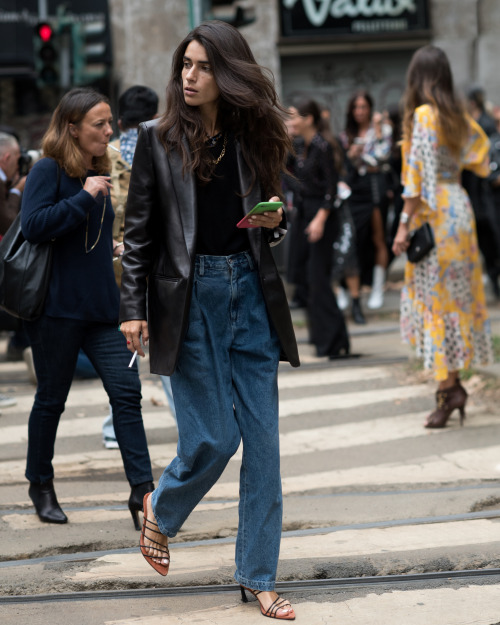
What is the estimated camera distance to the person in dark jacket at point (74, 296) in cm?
480

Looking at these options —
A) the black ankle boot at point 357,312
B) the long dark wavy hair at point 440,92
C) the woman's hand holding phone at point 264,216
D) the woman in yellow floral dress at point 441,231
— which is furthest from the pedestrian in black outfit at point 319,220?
the woman's hand holding phone at point 264,216

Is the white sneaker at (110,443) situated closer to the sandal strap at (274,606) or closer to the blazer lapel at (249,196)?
the sandal strap at (274,606)

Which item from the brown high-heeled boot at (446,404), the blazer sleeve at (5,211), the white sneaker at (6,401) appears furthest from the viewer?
the white sneaker at (6,401)

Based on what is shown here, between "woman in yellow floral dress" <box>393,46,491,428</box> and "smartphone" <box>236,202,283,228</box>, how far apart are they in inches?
115

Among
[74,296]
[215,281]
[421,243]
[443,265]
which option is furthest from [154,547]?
[443,265]

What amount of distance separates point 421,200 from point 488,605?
3.09m

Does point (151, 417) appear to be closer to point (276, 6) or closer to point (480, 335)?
point (480, 335)

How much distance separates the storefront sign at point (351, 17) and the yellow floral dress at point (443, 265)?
10.7 metres

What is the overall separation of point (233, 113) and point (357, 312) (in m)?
7.09

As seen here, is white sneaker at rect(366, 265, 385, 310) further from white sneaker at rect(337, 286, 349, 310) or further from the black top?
the black top

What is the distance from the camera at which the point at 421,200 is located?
256 inches

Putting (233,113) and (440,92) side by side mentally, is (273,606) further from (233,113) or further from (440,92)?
(440,92)

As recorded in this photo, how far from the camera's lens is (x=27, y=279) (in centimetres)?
488

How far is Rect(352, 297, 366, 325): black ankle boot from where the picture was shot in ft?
35.3
